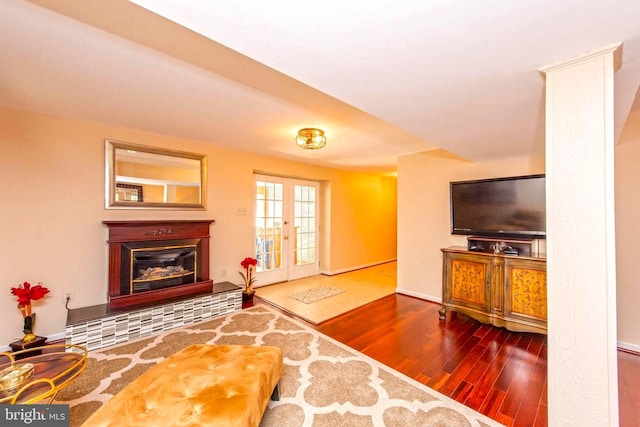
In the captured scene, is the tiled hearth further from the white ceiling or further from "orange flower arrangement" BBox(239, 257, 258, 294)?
the white ceiling

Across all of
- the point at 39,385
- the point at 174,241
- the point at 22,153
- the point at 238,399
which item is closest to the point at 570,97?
the point at 238,399

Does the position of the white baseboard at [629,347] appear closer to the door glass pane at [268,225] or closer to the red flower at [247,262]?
the red flower at [247,262]

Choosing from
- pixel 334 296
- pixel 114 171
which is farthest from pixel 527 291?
pixel 114 171

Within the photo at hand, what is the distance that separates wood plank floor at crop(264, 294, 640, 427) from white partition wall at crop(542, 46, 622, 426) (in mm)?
693

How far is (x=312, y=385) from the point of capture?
1.93 meters

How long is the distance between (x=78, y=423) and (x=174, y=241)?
1996mm

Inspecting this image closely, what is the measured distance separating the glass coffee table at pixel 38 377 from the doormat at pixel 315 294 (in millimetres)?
2692

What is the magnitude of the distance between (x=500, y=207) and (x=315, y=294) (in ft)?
9.67

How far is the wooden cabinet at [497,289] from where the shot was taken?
2.66m

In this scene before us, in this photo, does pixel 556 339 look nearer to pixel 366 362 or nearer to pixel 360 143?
pixel 366 362

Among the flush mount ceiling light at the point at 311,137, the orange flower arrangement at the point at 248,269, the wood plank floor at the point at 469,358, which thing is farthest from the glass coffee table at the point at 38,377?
the flush mount ceiling light at the point at 311,137

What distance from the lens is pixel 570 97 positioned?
1243mm

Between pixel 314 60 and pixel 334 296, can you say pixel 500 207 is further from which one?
pixel 314 60

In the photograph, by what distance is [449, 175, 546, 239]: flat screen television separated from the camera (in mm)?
2994
